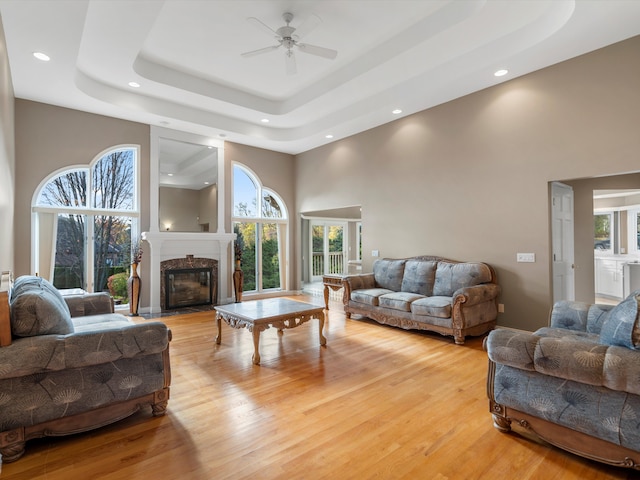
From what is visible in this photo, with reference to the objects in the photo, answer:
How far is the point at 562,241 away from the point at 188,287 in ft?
21.7

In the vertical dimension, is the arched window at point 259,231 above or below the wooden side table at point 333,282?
above

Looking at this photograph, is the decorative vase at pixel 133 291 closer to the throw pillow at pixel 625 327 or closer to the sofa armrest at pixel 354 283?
the sofa armrest at pixel 354 283

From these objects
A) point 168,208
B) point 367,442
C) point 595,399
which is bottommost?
point 367,442

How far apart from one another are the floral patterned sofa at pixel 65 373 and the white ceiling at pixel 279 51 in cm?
284

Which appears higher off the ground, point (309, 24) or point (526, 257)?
point (309, 24)

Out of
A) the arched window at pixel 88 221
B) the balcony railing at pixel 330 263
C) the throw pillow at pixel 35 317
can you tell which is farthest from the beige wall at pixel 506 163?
the throw pillow at pixel 35 317

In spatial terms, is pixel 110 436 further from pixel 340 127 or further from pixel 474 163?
pixel 340 127

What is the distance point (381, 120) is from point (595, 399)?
17.6ft

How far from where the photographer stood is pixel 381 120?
6238 millimetres

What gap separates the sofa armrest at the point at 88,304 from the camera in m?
3.80

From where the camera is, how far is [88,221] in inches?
233

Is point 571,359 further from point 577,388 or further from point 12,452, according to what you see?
point 12,452

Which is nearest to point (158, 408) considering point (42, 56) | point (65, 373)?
point (65, 373)

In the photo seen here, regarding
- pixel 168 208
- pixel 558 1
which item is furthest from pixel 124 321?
pixel 558 1
